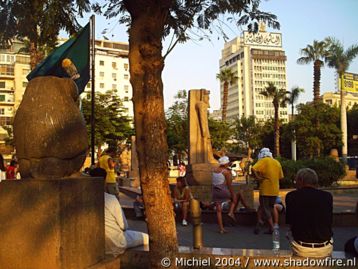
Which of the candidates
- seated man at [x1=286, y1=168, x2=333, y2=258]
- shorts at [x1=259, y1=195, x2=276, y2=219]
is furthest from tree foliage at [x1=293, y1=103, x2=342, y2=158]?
seated man at [x1=286, y1=168, x2=333, y2=258]

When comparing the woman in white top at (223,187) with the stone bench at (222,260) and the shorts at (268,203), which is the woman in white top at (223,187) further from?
the stone bench at (222,260)

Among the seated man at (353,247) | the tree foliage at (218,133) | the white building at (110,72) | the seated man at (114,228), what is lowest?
the seated man at (353,247)

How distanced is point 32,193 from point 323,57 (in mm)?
49439

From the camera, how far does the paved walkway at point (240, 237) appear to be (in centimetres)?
773

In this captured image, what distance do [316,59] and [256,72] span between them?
129m

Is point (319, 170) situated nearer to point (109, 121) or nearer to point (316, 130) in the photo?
point (109, 121)

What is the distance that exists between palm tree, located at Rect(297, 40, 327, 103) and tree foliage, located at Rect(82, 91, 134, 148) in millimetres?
20843

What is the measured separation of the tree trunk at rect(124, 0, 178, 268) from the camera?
4.09 meters

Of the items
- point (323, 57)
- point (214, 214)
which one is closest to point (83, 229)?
point (214, 214)

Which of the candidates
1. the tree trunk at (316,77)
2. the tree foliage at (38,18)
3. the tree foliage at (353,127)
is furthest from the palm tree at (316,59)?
the tree foliage at (38,18)

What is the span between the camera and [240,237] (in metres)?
8.56

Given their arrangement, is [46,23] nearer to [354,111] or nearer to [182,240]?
[182,240]

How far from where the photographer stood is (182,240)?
8.25m

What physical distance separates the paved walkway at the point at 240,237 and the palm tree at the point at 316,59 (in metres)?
40.9
